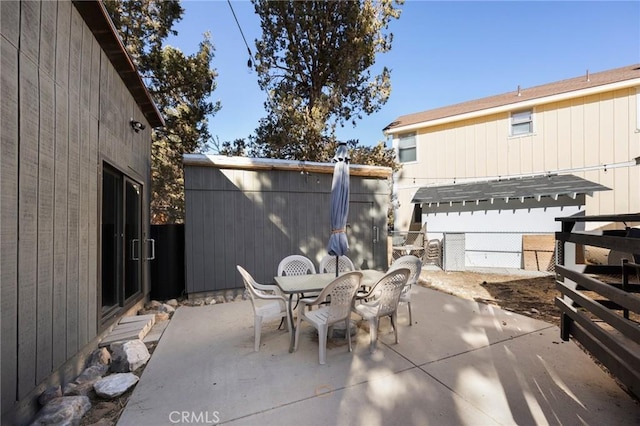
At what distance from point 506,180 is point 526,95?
9.81 ft

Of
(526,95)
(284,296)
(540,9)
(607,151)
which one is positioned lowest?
(284,296)

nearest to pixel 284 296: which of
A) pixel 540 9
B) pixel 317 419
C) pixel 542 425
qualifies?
pixel 317 419

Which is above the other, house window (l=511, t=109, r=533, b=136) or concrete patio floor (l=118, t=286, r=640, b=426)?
house window (l=511, t=109, r=533, b=136)

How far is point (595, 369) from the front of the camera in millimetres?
2709

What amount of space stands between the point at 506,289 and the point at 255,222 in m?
5.41

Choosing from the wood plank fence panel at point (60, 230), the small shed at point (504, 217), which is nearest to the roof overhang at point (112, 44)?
the wood plank fence panel at point (60, 230)

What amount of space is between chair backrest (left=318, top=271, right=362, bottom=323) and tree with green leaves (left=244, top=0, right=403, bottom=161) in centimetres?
638

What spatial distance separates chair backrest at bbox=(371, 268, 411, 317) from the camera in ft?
10.1

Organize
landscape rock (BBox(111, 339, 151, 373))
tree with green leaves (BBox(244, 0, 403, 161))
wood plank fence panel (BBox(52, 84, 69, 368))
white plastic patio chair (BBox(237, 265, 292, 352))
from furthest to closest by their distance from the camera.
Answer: tree with green leaves (BBox(244, 0, 403, 161)), white plastic patio chair (BBox(237, 265, 292, 352)), landscape rock (BBox(111, 339, 151, 373)), wood plank fence panel (BBox(52, 84, 69, 368))

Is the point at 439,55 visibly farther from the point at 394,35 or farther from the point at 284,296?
the point at 284,296

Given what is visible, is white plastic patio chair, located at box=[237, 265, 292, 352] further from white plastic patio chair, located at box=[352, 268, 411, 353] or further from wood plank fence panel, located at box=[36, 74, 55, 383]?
wood plank fence panel, located at box=[36, 74, 55, 383]

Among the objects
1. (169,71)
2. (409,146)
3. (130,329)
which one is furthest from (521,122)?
(130,329)

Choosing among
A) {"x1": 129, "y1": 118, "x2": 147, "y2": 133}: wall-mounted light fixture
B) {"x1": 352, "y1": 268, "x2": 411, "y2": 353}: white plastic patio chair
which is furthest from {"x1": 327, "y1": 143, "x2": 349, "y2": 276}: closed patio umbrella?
{"x1": 129, "y1": 118, "x2": 147, "y2": 133}: wall-mounted light fixture

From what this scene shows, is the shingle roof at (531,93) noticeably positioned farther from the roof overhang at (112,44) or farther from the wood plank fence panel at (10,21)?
the wood plank fence panel at (10,21)
